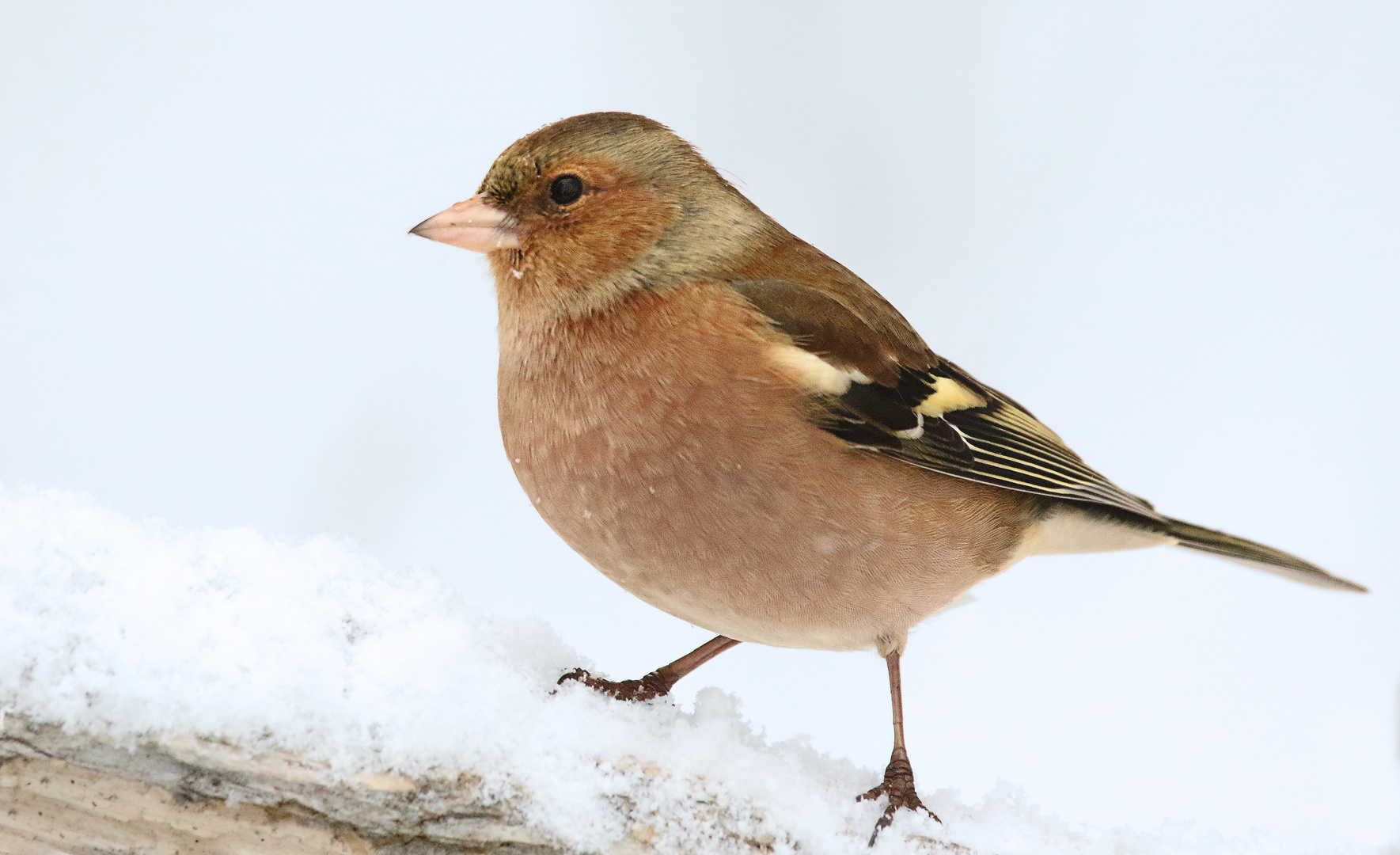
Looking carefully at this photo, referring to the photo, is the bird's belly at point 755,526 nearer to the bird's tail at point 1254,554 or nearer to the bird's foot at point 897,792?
the bird's foot at point 897,792

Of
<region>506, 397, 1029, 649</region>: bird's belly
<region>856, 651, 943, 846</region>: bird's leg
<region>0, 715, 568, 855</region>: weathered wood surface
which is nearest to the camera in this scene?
<region>0, 715, 568, 855</region>: weathered wood surface

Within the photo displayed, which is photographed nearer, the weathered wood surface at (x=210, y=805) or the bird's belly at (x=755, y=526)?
the weathered wood surface at (x=210, y=805)

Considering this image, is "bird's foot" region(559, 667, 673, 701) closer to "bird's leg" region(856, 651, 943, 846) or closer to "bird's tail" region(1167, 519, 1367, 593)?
"bird's leg" region(856, 651, 943, 846)

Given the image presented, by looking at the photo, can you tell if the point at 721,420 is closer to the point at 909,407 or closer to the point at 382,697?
the point at 909,407

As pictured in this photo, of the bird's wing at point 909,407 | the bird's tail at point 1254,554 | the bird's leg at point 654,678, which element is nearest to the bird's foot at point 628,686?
the bird's leg at point 654,678

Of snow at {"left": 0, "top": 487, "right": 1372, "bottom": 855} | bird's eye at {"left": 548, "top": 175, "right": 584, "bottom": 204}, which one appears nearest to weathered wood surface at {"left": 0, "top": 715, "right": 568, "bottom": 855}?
snow at {"left": 0, "top": 487, "right": 1372, "bottom": 855}

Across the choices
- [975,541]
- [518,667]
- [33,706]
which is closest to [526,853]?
[518,667]
